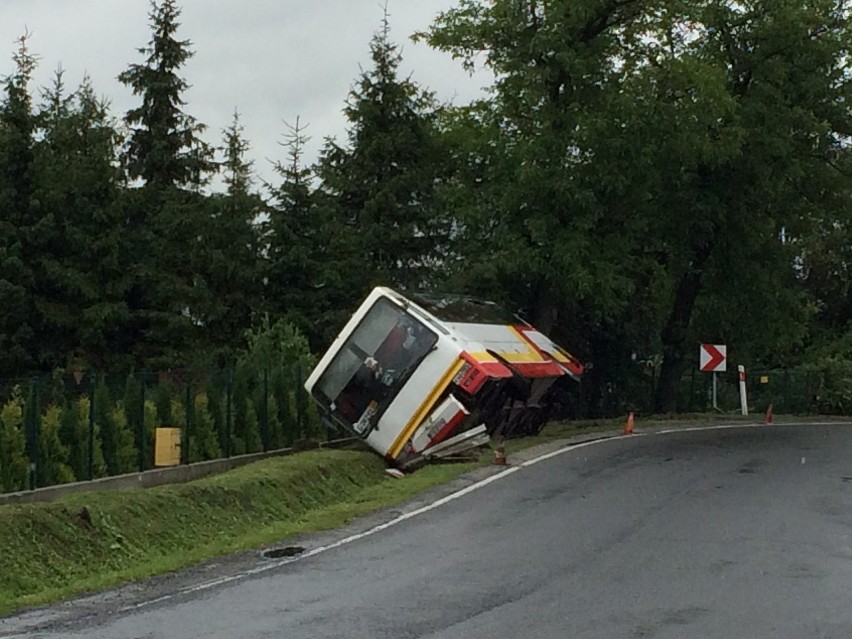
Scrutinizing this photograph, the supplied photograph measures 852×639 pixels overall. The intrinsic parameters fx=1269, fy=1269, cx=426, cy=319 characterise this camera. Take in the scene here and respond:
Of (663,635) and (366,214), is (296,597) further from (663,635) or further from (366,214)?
(366,214)

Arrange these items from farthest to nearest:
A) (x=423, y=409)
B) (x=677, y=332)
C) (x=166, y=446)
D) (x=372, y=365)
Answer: (x=677, y=332), (x=372, y=365), (x=423, y=409), (x=166, y=446)

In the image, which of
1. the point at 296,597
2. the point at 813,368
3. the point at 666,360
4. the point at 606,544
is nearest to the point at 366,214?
the point at 666,360

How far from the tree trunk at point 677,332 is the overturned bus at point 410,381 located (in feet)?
58.9

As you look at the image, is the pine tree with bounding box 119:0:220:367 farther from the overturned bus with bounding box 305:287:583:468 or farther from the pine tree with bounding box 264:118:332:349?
the overturned bus with bounding box 305:287:583:468

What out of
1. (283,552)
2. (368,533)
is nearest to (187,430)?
(368,533)

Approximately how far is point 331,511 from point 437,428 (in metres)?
4.70

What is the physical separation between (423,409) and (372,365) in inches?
47.8

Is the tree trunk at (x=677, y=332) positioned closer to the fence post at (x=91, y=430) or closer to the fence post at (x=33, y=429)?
the fence post at (x=91, y=430)

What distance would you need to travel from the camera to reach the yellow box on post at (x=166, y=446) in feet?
66.7

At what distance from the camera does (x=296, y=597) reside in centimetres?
1052

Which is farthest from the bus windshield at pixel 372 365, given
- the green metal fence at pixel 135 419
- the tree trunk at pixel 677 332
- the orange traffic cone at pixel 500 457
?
the tree trunk at pixel 677 332

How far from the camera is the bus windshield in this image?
2125cm

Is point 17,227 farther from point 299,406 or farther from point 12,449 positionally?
point 12,449

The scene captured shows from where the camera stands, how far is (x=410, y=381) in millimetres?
21078
